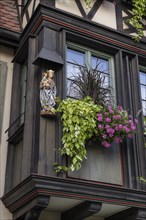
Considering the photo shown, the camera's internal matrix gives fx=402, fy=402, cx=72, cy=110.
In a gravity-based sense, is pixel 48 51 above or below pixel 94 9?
below

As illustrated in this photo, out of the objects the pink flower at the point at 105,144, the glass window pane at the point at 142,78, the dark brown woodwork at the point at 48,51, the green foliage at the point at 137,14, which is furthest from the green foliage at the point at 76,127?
the green foliage at the point at 137,14

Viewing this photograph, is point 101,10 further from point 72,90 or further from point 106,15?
point 72,90

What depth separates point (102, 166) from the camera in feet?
20.8

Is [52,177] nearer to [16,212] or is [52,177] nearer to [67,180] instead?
[67,180]

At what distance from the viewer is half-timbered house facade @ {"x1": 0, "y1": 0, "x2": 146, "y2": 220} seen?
587 cm

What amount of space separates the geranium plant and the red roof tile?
3.00 metres

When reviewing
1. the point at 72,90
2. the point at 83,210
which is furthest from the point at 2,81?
the point at 83,210

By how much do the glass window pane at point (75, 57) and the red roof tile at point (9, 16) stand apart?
1587mm

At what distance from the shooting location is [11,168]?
6977mm

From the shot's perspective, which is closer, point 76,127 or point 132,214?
point 76,127

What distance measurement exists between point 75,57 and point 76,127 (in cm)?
167

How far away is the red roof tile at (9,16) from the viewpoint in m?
8.23

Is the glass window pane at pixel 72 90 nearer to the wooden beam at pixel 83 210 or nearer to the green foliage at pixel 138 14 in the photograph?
the wooden beam at pixel 83 210

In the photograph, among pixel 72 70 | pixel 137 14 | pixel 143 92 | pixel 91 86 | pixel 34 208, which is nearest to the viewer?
pixel 34 208
